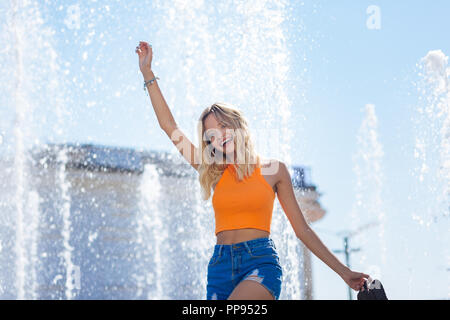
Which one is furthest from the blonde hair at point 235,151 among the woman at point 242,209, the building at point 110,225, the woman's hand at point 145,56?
the building at point 110,225

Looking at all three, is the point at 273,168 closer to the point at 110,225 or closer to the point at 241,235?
the point at 241,235

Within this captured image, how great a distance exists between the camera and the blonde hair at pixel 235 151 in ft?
7.75

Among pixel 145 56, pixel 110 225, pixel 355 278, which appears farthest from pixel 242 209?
pixel 110 225

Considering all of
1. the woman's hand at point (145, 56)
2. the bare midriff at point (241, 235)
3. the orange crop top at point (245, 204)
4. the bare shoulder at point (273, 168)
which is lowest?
the bare midriff at point (241, 235)

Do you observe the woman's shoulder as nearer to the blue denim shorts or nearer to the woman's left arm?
the woman's left arm

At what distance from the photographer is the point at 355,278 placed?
88.4 inches

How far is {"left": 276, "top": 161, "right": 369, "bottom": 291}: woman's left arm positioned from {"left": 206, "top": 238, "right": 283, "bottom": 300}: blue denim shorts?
Answer: 0.53 feet

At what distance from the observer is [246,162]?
93.3 inches

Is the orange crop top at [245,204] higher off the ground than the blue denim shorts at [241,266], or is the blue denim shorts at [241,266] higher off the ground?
the orange crop top at [245,204]

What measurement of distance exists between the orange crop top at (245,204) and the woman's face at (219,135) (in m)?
0.13

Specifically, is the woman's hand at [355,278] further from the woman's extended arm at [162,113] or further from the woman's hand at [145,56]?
the woman's hand at [145,56]

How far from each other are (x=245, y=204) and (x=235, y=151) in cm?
25
